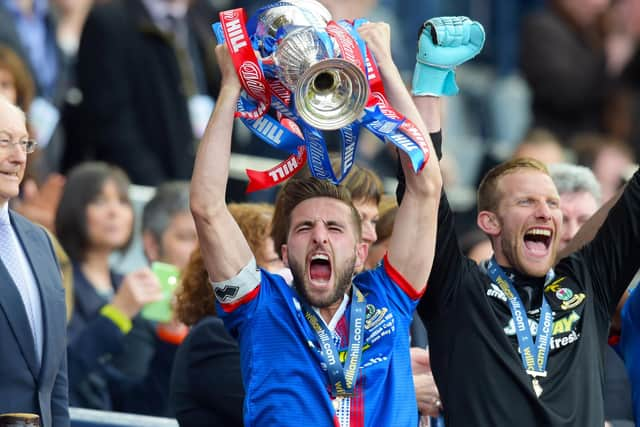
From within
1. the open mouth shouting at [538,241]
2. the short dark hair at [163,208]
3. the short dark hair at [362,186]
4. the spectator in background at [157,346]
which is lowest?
the spectator in background at [157,346]

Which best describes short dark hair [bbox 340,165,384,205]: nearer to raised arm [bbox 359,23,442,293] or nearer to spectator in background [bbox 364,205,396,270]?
spectator in background [bbox 364,205,396,270]

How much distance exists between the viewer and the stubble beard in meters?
5.86

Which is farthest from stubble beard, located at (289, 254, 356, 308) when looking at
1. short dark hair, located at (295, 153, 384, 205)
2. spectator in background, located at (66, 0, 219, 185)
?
spectator in background, located at (66, 0, 219, 185)

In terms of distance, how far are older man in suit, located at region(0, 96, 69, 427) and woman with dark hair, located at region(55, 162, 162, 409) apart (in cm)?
143

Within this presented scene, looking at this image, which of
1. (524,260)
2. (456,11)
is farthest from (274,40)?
(456,11)

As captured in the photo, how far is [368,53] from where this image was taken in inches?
234

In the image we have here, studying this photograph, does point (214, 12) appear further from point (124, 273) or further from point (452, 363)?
point (452, 363)

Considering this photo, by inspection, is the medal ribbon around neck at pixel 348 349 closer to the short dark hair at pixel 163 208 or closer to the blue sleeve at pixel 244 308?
the blue sleeve at pixel 244 308

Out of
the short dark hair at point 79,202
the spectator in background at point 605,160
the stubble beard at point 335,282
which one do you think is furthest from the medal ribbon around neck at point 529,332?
the spectator in background at point 605,160

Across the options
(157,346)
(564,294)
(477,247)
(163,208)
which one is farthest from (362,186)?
(163,208)

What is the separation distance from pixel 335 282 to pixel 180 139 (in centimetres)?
450

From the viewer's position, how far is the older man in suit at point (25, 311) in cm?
587

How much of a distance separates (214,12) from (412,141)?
555 cm

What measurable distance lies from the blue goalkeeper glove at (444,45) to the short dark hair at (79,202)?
10.0ft
